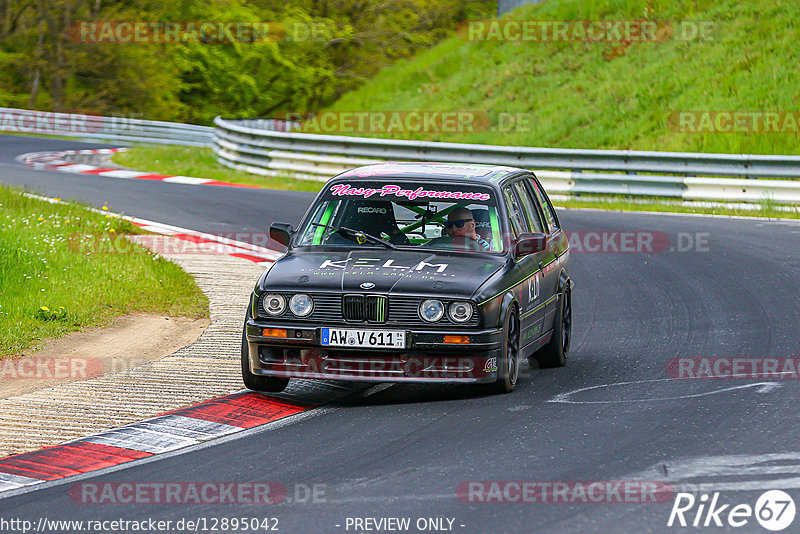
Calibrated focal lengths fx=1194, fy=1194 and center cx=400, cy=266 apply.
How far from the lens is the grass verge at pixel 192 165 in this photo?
81.7ft

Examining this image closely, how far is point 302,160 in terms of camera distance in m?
25.3

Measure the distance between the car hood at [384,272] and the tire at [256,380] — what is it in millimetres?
488

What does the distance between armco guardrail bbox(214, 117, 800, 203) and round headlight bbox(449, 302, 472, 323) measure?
1372cm

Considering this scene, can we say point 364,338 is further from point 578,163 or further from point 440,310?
point 578,163

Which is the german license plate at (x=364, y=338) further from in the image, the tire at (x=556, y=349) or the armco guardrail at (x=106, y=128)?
the armco guardrail at (x=106, y=128)

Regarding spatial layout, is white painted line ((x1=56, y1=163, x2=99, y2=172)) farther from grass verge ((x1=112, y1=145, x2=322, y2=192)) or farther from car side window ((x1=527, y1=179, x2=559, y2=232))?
car side window ((x1=527, y1=179, x2=559, y2=232))

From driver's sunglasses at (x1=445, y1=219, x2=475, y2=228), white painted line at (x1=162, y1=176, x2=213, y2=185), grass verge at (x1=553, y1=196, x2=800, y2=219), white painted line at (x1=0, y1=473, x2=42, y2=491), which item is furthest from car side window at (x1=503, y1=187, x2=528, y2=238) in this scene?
white painted line at (x1=162, y1=176, x2=213, y2=185)

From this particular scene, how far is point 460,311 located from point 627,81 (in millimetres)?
21469

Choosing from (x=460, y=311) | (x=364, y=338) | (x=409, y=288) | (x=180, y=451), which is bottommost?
(x=180, y=451)

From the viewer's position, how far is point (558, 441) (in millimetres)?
6977

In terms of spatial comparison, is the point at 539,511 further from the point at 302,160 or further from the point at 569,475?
the point at 302,160

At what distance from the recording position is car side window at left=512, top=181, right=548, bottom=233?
972cm

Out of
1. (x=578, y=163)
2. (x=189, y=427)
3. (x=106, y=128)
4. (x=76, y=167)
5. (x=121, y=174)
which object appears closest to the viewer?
(x=189, y=427)

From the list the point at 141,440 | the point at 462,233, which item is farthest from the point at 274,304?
the point at 462,233
